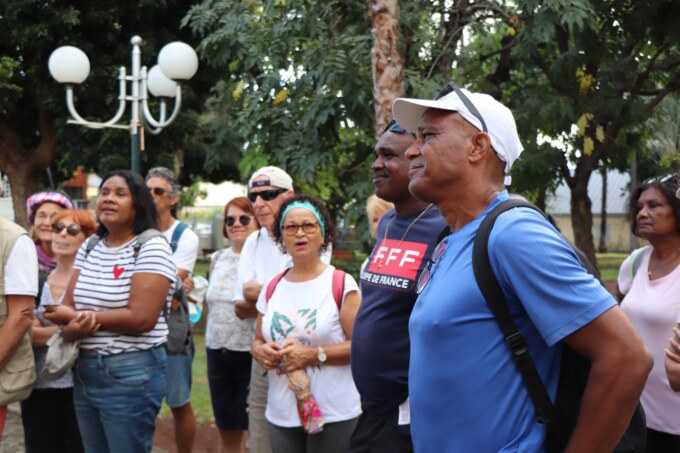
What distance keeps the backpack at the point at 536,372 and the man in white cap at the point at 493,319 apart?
0.06 feet

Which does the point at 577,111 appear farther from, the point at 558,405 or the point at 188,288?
the point at 558,405

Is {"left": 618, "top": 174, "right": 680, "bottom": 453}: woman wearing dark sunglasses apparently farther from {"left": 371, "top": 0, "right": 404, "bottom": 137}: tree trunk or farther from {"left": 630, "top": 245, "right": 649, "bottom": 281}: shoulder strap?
{"left": 371, "top": 0, "right": 404, "bottom": 137}: tree trunk

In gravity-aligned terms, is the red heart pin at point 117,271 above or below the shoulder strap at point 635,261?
below

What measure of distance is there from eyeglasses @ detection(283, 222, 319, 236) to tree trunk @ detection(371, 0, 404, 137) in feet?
6.49

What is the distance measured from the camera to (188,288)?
23.4 ft

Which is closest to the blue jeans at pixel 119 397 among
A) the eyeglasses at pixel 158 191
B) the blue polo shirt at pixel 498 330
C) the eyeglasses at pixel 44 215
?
the eyeglasses at pixel 44 215

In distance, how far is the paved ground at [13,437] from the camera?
796 centimetres

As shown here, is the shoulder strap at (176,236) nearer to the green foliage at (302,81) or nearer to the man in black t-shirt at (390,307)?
the green foliage at (302,81)

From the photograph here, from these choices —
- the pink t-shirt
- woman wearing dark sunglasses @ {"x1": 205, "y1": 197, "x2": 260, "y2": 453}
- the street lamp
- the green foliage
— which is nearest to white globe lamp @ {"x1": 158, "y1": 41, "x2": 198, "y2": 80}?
the street lamp

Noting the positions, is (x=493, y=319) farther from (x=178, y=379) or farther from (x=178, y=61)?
(x=178, y=61)

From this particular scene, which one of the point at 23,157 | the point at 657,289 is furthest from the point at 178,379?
the point at 23,157

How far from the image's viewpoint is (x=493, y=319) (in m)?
2.31

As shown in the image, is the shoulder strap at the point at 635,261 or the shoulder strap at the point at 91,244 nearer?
the shoulder strap at the point at 635,261

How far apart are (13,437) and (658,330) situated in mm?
6253
